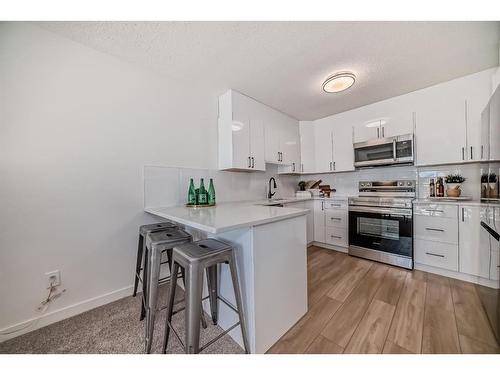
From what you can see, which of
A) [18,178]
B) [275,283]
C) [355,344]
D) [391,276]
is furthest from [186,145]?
[391,276]

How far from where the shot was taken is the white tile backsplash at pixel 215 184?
6.17ft

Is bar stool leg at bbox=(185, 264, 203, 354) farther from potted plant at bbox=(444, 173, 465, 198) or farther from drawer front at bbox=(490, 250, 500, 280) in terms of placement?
potted plant at bbox=(444, 173, 465, 198)

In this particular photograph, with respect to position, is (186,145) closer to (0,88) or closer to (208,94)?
(208,94)

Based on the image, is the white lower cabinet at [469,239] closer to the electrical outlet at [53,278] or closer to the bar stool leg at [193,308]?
the bar stool leg at [193,308]

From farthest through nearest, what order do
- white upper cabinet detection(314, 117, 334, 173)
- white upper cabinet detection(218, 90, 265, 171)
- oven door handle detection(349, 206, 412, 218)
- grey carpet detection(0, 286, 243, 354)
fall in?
white upper cabinet detection(314, 117, 334, 173) → white upper cabinet detection(218, 90, 265, 171) → oven door handle detection(349, 206, 412, 218) → grey carpet detection(0, 286, 243, 354)

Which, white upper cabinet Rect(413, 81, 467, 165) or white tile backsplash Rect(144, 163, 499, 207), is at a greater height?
white upper cabinet Rect(413, 81, 467, 165)

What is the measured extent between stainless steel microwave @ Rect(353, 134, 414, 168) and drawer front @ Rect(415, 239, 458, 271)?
1039 mm

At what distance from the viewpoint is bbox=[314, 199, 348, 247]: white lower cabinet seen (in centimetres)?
278

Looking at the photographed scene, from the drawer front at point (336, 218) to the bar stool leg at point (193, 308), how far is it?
249 cm

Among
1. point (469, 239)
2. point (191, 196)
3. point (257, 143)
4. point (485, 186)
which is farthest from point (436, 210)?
point (191, 196)

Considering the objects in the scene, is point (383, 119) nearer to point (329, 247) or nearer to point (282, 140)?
point (282, 140)

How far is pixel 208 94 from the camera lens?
230cm

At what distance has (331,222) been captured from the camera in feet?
9.53

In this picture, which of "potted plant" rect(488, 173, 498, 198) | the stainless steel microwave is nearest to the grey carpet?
"potted plant" rect(488, 173, 498, 198)
